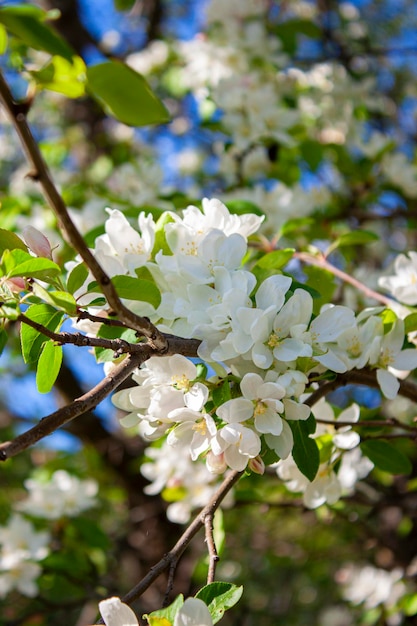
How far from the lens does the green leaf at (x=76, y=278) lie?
0.87 meters

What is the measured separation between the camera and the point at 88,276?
3.03 feet

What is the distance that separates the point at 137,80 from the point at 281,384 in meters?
0.41

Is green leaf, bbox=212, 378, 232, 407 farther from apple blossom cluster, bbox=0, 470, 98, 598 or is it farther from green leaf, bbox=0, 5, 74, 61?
apple blossom cluster, bbox=0, 470, 98, 598

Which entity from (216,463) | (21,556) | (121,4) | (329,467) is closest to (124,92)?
(216,463)

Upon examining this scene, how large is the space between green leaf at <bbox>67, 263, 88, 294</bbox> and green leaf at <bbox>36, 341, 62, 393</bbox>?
0.26ft

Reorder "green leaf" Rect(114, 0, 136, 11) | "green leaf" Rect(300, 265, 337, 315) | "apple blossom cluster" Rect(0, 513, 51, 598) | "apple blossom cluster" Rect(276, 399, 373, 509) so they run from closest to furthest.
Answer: "apple blossom cluster" Rect(276, 399, 373, 509)
"green leaf" Rect(300, 265, 337, 315)
"apple blossom cluster" Rect(0, 513, 51, 598)
"green leaf" Rect(114, 0, 136, 11)

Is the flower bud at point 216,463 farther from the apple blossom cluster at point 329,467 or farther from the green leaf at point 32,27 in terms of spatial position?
the green leaf at point 32,27

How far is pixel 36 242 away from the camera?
0.88 m

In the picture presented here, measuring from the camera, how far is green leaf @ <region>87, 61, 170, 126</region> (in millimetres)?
765

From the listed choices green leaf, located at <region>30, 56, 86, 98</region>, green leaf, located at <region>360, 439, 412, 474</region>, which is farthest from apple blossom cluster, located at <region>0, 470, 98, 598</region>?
green leaf, located at <region>30, 56, 86, 98</region>

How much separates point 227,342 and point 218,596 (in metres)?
0.31

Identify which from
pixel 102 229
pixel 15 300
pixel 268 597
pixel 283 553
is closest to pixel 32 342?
pixel 15 300

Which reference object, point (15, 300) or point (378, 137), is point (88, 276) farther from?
point (378, 137)

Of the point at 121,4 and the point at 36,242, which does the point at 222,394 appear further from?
the point at 121,4
